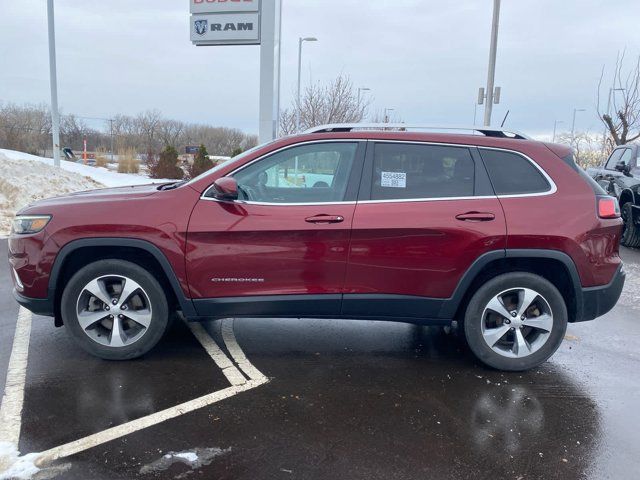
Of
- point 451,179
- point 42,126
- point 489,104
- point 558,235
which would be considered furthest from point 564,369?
point 42,126

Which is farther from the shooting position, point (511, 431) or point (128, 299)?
point (128, 299)

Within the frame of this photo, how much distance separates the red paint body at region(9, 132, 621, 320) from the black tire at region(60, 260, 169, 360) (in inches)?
8.0

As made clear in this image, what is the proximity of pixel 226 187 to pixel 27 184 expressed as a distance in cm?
1071

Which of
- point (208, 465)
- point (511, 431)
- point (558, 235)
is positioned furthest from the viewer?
point (558, 235)

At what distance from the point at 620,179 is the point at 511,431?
28.6 ft

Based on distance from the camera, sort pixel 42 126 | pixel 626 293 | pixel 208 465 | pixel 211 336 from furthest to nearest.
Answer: pixel 42 126 → pixel 626 293 → pixel 211 336 → pixel 208 465

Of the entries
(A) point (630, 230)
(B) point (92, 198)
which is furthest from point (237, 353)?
(A) point (630, 230)

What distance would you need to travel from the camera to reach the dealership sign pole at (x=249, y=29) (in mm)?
12609

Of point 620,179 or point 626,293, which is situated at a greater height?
point 620,179

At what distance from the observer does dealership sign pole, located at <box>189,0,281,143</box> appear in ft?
41.4

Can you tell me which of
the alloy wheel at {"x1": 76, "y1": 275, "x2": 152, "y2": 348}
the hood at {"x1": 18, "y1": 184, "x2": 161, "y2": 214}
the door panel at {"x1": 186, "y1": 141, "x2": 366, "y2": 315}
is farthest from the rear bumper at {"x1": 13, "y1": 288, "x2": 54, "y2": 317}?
the door panel at {"x1": 186, "y1": 141, "x2": 366, "y2": 315}

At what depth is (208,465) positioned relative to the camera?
2785mm

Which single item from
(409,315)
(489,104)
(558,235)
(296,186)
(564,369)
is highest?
(489,104)

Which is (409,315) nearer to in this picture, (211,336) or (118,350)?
(211,336)
